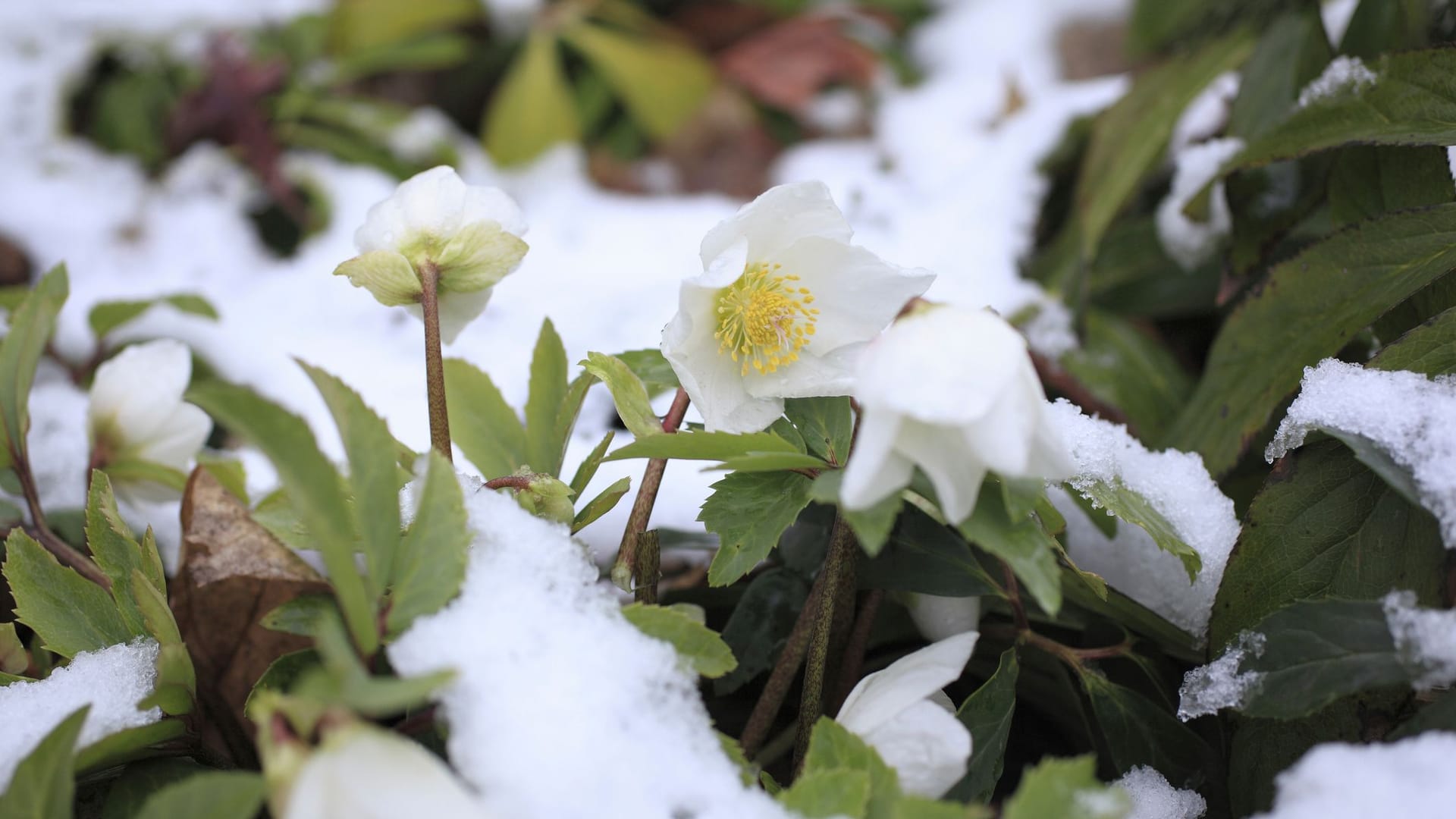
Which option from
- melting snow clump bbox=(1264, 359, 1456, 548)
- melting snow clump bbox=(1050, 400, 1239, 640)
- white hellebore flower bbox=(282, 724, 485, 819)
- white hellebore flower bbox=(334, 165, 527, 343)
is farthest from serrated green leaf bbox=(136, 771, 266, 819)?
melting snow clump bbox=(1264, 359, 1456, 548)

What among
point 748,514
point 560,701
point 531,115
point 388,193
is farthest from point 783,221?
point 531,115

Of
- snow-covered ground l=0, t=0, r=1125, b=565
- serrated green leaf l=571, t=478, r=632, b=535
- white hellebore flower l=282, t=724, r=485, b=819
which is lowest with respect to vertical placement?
snow-covered ground l=0, t=0, r=1125, b=565

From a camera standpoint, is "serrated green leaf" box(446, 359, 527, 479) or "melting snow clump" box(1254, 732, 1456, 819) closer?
"melting snow clump" box(1254, 732, 1456, 819)

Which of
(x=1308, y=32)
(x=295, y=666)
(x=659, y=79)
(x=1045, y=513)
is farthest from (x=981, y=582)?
(x=659, y=79)

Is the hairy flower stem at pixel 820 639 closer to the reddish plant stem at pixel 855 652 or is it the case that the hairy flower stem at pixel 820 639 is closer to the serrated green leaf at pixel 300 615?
the reddish plant stem at pixel 855 652

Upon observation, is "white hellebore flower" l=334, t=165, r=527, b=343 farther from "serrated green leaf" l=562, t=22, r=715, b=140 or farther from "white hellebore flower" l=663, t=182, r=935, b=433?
"serrated green leaf" l=562, t=22, r=715, b=140

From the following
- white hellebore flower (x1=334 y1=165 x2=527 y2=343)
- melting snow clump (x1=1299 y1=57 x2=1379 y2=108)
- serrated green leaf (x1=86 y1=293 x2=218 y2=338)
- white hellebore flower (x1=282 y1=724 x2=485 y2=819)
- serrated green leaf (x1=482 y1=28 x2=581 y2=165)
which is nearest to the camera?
white hellebore flower (x1=282 y1=724 x2=485 y2=819)
